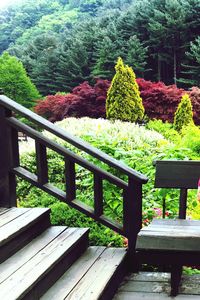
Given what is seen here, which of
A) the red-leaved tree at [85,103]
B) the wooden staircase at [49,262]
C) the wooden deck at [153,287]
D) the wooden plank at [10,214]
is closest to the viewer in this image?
the wooden staircase at [49,262]

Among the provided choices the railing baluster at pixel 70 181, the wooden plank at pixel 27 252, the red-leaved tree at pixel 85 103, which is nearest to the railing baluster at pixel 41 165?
the railing baluster at pixel 70 181

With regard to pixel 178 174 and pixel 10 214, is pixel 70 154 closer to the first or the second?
pixel 10 214

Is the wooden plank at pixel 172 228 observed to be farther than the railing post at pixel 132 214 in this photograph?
No

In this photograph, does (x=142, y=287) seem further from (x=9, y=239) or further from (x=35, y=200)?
(x=35, y=200)

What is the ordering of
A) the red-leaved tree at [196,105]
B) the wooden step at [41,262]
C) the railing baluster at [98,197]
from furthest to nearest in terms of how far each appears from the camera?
the red-leaved tree at [196,105] < the railing baluster at [98,197] < the wooden step at [41,262]

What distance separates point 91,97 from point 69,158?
39.3 ft

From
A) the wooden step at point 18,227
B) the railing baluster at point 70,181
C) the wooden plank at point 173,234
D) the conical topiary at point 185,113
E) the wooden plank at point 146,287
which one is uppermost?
the railing baluster at point 70,181

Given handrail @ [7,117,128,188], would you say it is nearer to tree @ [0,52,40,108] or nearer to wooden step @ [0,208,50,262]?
wooden step @ [0,208,50,262]

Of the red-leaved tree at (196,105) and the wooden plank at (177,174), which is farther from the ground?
the wooden plank at (177,174)

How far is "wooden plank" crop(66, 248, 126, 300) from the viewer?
2.28 meters

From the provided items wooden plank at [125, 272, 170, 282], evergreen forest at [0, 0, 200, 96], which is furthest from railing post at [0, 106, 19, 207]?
evergreen forest at [0, 0, 200, 96]

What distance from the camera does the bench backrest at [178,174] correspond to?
300 cm

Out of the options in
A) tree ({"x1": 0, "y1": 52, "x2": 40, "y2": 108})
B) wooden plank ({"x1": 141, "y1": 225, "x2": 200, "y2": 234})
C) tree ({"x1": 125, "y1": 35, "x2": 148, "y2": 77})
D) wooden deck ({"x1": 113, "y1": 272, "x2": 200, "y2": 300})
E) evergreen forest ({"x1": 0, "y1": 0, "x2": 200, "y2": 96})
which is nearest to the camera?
wooden plank ({"x1": 141, "y1": 225, "x2": 200, "y2": 234})

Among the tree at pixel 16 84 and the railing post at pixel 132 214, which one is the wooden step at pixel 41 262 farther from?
the tree at pixel 16 84
